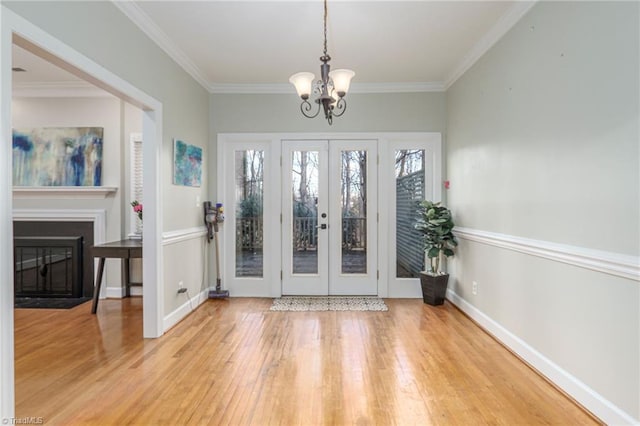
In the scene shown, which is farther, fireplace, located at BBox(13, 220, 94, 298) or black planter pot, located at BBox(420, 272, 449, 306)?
fireplace, located at BBox(13, 220, 94, 298)

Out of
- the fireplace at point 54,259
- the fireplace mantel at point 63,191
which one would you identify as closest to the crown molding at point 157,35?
the fireplace mantel at point 63,191

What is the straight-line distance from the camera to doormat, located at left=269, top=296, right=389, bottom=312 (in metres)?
3.81

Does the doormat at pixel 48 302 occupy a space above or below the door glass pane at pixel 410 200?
below

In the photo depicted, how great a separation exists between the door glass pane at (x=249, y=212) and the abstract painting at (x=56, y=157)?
5.61ft

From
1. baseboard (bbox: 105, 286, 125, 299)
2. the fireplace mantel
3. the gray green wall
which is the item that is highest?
the gray green wall

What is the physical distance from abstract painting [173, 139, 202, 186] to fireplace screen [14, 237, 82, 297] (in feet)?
5.64

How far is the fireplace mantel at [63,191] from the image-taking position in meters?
4.06

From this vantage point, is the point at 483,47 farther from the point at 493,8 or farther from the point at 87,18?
the point at 87,18

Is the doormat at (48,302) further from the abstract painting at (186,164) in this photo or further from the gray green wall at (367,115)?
the gray green wall at (367,115)

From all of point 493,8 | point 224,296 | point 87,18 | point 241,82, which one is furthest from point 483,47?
point 224,296

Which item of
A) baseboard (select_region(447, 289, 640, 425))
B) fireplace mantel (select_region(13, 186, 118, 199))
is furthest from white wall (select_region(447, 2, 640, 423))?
fireplace mantel (select_region(13, 186, 118, 199))

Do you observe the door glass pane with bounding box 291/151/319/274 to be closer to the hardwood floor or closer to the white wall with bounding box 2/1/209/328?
the hardwood floor

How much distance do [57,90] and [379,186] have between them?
13.6 feet

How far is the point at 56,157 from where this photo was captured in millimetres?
4109
